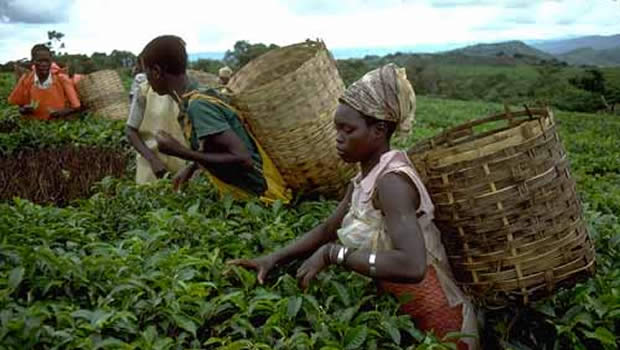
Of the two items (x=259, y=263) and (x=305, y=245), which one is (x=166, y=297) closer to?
(x=259, y=263)

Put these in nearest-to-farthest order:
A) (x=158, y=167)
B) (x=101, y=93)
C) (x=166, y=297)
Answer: (x=166, y=297) → (x=158, y=167) → (x=101, y=93)

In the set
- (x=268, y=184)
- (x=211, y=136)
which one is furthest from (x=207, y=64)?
(x=211, y=136)

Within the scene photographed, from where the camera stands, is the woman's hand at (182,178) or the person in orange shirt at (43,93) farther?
the person in orange shirt at (43,93)

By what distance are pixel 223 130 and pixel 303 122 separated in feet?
1.23

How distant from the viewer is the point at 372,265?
2.38 m

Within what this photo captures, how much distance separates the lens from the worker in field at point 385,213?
241 cm

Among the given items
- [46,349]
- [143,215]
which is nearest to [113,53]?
[143,215]

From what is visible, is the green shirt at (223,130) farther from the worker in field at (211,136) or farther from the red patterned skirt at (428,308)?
the red patterned skirt at (428,308)

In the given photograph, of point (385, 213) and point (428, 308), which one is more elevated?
point (385, 213)

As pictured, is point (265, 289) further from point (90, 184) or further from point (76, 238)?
point (90, 184)

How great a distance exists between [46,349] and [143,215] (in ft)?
4.99

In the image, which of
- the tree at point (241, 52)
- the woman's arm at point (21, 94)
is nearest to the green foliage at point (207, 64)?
the tree at point (241, 52)

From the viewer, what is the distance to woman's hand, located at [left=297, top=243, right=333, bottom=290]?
2518 millimetres

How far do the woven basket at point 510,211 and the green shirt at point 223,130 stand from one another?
4.08 feet
